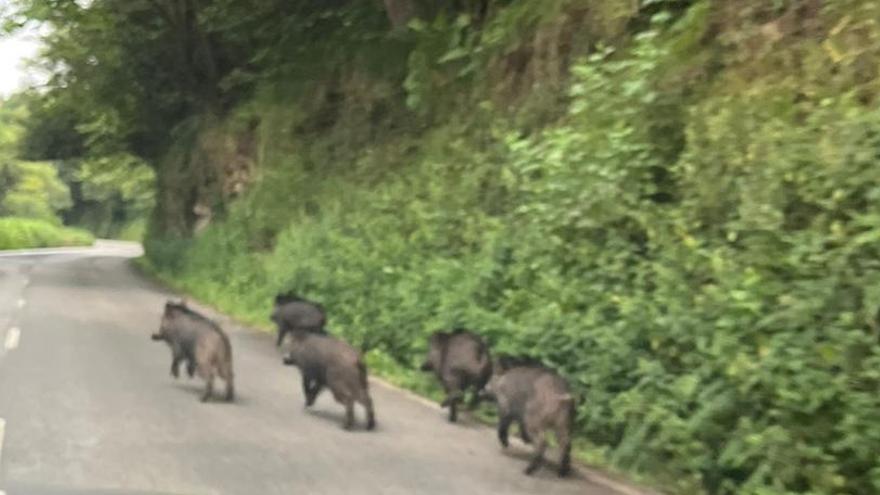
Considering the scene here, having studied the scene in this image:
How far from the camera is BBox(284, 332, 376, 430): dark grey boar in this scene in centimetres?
1066

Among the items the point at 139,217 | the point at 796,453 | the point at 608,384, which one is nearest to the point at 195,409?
the point at 608,384

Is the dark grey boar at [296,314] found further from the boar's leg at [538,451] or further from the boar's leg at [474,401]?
the boar's leg at [538,451]

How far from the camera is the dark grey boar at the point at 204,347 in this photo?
1183 centimetres

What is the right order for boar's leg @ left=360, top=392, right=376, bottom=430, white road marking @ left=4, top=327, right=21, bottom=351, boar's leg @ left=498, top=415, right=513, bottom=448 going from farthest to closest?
1. white road marking @ left=4, top=327, right=21, bottom=351
2. boar's leg @ left=360, top=392, right=376, bottom=430
3. boar's leg @ left=498, top=415, right=513, bottom=448

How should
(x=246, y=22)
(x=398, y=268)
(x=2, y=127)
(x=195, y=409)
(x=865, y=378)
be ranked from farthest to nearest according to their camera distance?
(x=2, y=127) → (x=246, y=22) → (x=398, y=268) → (x=195, y=409) → (x=865, y=378)

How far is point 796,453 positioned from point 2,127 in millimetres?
76270

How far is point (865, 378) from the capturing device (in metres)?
7.03

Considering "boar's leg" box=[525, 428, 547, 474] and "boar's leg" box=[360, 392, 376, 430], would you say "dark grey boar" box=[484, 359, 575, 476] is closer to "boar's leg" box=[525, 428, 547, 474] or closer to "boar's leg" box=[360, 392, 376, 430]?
"boar's leg" box=[525, 428, 547, 474]

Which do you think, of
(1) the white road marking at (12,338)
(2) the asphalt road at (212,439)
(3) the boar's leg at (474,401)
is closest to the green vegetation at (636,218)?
(3) the boar's leg at (474,401)

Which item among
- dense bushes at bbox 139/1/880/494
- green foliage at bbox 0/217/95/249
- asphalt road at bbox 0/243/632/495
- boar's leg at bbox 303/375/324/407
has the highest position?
dense bushes at bbox 139/1/880/494

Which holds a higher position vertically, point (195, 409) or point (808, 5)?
point (808, 5)

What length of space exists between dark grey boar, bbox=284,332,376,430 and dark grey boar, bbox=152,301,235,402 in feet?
2.83

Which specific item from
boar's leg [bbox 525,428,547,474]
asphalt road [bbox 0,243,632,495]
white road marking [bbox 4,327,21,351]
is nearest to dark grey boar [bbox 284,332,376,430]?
asphalt road [bbox 0,243,632,495]

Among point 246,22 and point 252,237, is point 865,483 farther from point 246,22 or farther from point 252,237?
point 246,22
